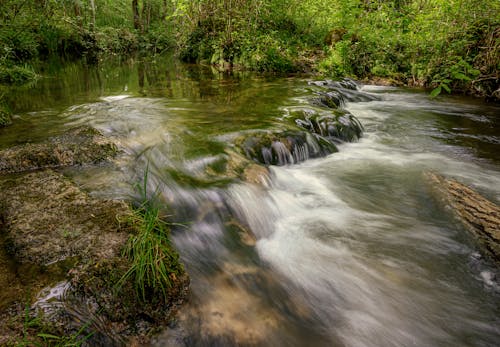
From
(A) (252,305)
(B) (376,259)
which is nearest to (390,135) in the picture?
(B) (376,259)

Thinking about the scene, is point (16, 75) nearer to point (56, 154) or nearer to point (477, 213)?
point (56, 154)

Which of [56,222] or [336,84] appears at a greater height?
[336,84]

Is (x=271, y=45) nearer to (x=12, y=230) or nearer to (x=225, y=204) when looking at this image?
(x=225, y=204)

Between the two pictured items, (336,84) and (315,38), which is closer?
(336,84)

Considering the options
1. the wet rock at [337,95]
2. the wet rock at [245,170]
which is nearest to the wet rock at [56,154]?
the wet rock at [245,170]

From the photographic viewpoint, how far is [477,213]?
3102 mm

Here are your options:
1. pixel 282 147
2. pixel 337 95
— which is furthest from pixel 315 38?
pixel 282 147

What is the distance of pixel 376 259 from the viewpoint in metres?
2.94

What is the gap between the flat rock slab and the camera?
6.23 feet

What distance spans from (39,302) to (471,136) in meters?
7.06

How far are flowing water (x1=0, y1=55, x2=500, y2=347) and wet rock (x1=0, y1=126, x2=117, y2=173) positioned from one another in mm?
208

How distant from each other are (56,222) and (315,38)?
1584cm

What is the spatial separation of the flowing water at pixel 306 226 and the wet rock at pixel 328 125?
22 centimetres

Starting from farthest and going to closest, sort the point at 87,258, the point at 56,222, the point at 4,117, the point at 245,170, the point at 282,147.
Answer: the point at 4,117, the point at 282,147, the point at 245,170, the point at 56,222, the point at 87,258
